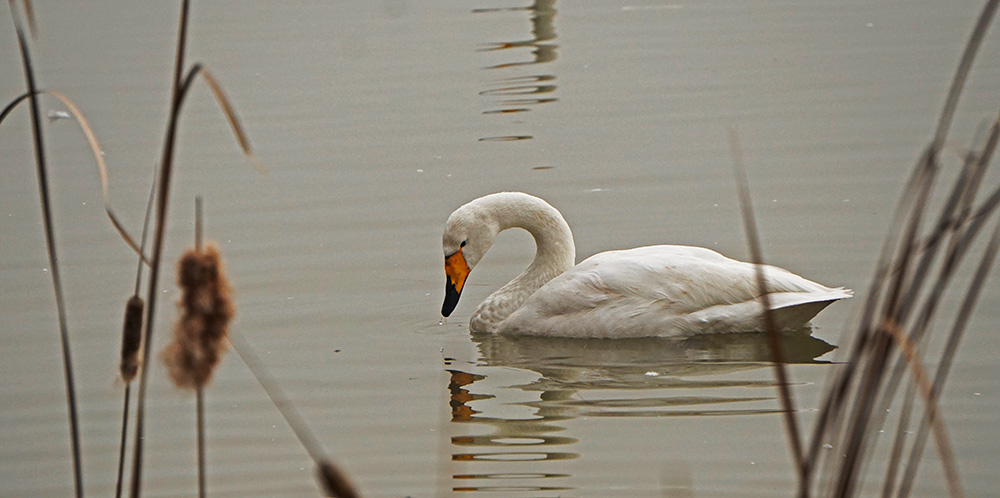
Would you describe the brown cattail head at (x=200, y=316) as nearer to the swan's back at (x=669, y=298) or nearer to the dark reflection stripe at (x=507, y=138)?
the swan's back at (x=669, y=298)

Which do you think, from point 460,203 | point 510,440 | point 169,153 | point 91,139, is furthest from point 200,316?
point 460,203

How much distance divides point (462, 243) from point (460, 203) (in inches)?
81.3

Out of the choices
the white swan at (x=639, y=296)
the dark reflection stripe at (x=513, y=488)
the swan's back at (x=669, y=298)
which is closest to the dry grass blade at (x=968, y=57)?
the dark reflection stripe at (x=513, y=488)

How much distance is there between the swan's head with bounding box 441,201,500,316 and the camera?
19.6 feet

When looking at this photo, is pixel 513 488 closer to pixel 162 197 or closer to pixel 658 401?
pixel 658 401

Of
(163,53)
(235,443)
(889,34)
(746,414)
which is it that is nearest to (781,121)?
(889,34)

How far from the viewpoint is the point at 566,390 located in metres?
5.11

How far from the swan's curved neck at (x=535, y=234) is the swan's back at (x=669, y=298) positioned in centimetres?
40

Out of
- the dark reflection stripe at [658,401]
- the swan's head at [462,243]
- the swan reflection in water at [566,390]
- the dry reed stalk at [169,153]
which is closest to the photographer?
the dry reed stalk at [169,153]

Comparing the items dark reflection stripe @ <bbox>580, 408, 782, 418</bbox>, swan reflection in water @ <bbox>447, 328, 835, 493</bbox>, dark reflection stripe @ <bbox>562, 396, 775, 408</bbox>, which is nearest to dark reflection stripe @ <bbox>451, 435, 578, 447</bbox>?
swan reflection in water @ <bbox>447, 328, 835, 493</bbox>

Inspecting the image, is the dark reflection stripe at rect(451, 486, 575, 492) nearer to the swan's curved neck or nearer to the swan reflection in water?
the swan reflection in water

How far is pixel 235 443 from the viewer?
15.5ft

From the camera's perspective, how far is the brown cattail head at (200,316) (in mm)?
1580

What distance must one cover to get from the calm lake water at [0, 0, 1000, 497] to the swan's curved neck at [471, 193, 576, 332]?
356mm
